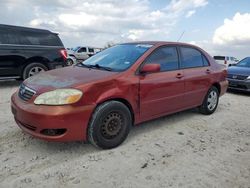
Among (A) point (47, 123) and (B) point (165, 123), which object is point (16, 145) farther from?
(B) point (165, 123)

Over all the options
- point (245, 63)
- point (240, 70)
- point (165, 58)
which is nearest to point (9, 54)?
point (165, 58)

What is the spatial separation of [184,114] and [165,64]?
5.33 ft

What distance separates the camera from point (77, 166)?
351 centimetres

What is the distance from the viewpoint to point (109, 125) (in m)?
3.98

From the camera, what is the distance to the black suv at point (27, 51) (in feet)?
27.6

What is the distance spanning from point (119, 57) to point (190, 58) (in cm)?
163

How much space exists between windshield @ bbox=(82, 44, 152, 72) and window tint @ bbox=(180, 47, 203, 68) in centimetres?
91

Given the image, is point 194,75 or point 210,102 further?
point 210,102

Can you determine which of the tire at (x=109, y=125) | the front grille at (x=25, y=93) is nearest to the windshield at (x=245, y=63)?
the tire at (x=109, y=125)

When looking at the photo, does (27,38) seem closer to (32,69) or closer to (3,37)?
(3,37)

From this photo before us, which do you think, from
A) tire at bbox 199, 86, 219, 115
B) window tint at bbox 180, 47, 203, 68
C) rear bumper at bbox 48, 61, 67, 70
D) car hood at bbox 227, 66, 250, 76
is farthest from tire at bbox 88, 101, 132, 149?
car hood at bbox 227, 66, 250, 76

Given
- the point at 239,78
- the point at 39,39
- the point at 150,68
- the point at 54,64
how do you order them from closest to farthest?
the point at 150,68
the point at 39,39
the point at 54,64
the point at 239,78

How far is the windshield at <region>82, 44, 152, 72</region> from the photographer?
446cm

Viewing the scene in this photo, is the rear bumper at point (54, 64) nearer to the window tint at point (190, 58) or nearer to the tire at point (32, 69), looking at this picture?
the tire at point (32, 69)
